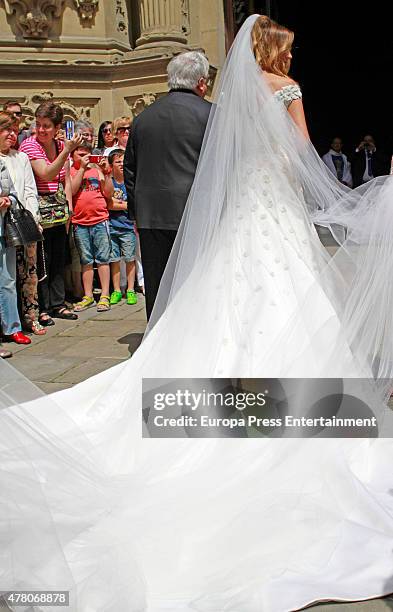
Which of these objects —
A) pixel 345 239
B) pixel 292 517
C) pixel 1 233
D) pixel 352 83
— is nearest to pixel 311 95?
pixel 352 83

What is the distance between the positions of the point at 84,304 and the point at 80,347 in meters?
1.61

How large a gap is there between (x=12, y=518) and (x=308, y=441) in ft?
4.95

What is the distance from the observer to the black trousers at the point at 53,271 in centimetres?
719

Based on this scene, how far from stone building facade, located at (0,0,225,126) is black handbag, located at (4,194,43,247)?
14.0 feet

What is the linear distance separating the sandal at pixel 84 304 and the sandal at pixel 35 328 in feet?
→ 2.85

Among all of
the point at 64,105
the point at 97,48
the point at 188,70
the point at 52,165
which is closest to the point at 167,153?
the point at 188,70

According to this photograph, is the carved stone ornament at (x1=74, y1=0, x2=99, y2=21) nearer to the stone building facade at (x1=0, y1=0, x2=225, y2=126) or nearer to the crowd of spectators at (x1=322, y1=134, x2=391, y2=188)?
the stone building facade at (x1=0, y1=0, x2=225, y2=126)

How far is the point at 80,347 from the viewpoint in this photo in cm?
616

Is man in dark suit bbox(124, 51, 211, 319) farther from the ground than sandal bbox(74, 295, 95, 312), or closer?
farther from the ground

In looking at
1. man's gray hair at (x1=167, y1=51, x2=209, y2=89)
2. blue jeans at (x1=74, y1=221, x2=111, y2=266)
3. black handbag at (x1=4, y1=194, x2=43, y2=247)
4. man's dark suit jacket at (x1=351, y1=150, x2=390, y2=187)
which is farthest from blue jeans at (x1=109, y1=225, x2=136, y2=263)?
man's dark suit jacket at (x1=351, y1=150, x2=390, y2=187)

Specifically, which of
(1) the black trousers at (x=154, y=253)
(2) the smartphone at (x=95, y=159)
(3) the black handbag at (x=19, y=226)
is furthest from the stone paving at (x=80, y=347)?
(2) the smartphone at (x=95, y=159)

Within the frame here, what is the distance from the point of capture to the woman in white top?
6301 mm

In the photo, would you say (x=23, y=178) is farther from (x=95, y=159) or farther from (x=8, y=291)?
(x=95, y=159)

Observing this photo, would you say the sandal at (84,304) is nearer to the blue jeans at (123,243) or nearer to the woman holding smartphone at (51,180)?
the woman holding smartphone at (51,180)
